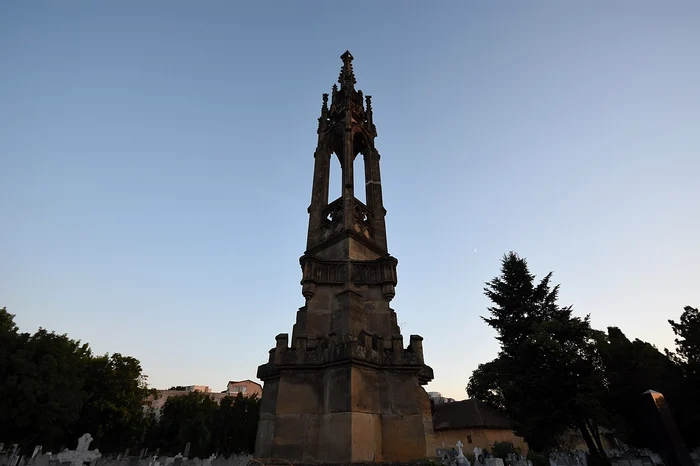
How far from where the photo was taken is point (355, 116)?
10.4m

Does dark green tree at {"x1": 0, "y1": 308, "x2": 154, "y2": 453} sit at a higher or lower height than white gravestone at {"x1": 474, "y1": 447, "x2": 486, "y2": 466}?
higher

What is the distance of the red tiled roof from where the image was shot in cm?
3245

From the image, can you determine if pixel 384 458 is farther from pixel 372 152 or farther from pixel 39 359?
pixel 39 359

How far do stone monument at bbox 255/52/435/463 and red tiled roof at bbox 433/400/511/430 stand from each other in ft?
104

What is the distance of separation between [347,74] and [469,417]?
34934 mm

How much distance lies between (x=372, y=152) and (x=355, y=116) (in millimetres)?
1273

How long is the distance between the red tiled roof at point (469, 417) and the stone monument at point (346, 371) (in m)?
31.7

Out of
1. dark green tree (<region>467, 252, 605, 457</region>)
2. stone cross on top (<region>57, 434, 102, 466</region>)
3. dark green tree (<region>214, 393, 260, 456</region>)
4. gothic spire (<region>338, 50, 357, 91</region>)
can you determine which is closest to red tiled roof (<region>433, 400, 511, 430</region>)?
dark green tree (<region>467, 252, 605, 457</region>)

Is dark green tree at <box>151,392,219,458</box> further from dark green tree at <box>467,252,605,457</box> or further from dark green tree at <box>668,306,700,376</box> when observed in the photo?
dark green tree at <box>668,306,700,376</box>

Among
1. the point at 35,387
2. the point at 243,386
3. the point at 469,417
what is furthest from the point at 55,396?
the point at 243,386

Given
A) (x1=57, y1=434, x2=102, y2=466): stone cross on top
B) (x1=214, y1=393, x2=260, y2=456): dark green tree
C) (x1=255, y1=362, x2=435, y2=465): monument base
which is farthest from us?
(x1=214, y1=393, x2=260, y2=456): dark green tree

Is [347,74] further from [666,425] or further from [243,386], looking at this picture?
[243,386]

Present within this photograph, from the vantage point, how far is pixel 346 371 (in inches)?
225

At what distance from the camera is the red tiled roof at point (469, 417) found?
32453 millimetres
